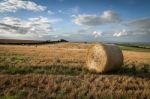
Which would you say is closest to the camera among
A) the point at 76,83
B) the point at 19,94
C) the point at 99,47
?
the point at 19,94

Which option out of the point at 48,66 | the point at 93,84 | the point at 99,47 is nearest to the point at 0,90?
the point at 93,84

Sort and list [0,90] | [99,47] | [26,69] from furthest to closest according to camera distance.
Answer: [99,47] → [26,69] → [0,90]

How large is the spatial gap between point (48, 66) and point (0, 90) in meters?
6.71

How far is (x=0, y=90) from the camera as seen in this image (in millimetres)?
9359

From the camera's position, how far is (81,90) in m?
9.59

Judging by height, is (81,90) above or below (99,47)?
below

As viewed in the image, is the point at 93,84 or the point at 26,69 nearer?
the point at 93,84

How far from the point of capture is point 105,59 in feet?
47.8

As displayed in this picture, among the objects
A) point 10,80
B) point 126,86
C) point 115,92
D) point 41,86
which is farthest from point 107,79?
point 10,80

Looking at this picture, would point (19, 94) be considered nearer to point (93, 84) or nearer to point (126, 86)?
point (93, 84)

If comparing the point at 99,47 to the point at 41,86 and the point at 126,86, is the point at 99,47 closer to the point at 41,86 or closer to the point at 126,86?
the point at 126,86

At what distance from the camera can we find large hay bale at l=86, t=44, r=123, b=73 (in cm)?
1457

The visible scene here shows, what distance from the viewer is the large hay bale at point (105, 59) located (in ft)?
47.8

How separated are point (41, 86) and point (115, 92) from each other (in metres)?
2.92
